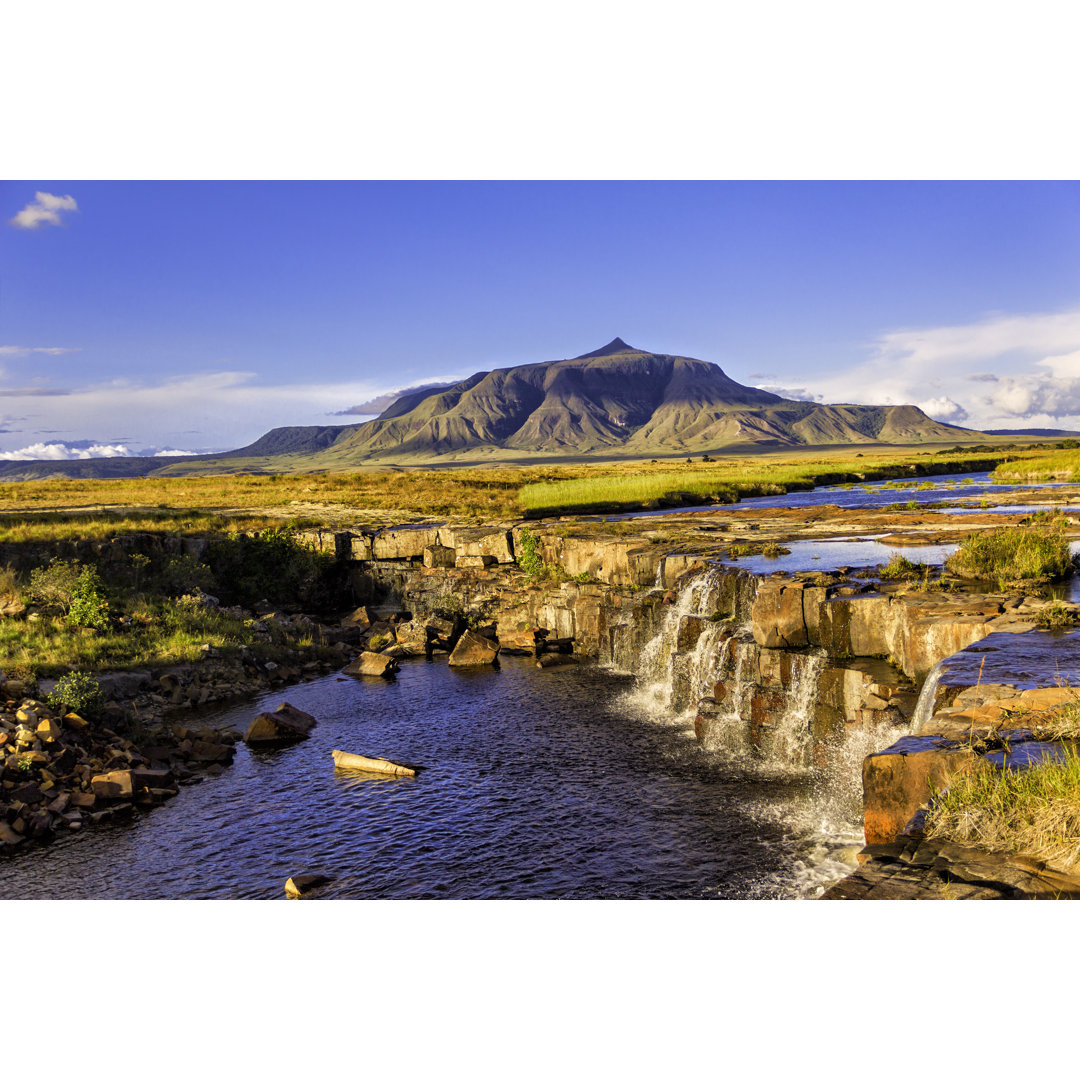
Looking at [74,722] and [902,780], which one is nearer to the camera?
[902,780]

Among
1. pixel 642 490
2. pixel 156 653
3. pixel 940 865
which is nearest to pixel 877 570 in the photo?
pixel 940 865

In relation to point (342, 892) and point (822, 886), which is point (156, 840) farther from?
point (822, 886)

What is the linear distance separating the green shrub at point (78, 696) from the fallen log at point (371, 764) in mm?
6504

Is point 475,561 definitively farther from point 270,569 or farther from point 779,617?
point 779,617

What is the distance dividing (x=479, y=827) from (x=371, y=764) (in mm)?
4119

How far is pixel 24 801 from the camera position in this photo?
572 inches

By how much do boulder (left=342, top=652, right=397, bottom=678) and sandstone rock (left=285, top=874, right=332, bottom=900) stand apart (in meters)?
12.7

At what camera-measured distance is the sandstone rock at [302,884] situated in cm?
1152

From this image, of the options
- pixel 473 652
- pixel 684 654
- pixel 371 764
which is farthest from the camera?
pixel 473 652

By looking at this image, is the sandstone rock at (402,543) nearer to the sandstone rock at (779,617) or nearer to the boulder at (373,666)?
the boulder at (373,666)

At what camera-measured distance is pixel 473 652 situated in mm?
25906

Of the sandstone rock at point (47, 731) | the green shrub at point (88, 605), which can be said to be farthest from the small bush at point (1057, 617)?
the green shrub at point (88, 605)

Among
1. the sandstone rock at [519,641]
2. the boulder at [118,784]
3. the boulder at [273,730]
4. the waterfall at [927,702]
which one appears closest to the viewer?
the waterfall at [927,702]

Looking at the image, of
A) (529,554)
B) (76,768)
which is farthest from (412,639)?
(76,768)
